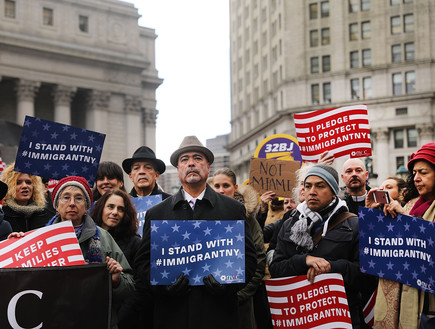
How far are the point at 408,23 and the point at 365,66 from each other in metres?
6.07

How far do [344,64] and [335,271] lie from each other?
205 ft

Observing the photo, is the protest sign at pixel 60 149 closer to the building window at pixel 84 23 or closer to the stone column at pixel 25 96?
the stone column at pixel 25 96

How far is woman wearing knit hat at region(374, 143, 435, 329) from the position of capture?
5207 millimetres

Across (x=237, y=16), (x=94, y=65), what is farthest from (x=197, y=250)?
(x=237, y=16)

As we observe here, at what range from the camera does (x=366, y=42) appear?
65.3m

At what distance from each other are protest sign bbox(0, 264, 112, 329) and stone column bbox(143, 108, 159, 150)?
47078 mm

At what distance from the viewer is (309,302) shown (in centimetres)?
554

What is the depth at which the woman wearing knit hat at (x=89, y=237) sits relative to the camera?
532 cm

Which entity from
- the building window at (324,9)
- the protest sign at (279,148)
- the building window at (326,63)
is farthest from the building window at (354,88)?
the protest sign at (279,148)

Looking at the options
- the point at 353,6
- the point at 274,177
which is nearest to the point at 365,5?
the point at 353,6

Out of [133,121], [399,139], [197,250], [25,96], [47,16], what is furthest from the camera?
[399,139]

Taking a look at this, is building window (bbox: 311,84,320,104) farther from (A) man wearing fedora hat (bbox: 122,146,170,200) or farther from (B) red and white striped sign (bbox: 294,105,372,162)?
(A) man wearing fedora hat (bbox: 122,146,170,200)

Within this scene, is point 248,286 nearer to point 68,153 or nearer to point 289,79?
point 68,153

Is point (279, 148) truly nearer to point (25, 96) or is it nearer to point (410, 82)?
point (25, 96)
